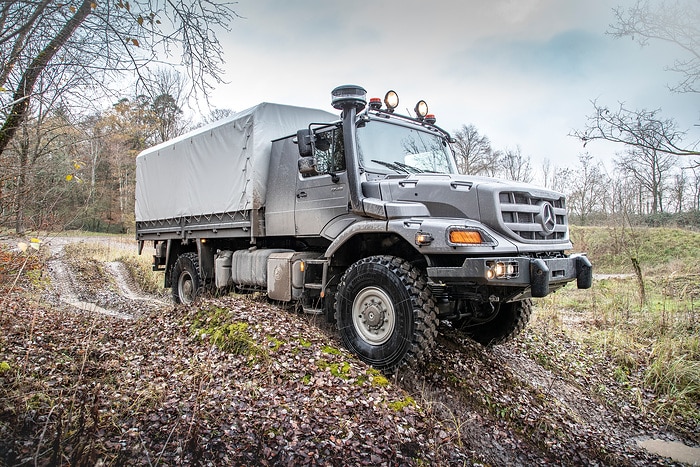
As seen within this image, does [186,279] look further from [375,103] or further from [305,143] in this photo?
[375,103]

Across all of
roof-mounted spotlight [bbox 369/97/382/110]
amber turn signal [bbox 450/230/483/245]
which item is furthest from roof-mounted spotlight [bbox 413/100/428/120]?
amber turn signal [bbox 450/230/483/245]

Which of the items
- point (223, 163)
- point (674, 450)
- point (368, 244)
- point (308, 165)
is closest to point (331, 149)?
point (308, 165)

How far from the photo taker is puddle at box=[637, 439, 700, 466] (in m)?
4.40

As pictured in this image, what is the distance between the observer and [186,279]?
30.8 feet

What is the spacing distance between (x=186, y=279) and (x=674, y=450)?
27.7 feet

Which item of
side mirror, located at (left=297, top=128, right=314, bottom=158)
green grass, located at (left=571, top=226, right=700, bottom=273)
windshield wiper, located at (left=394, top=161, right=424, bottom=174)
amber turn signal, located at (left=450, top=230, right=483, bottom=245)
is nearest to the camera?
amber turn signal, located at (left=450, top=230, right=483, bottom=245)

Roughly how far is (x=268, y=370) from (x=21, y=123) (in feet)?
12.1

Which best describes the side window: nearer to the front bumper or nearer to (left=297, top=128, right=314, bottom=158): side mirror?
(left=297, top=128, right=314, bottom=158): side mirror

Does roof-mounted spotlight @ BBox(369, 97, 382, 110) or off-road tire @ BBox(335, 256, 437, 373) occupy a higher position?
roof-mounted spotlight @ BBox(369, 97, 382, 110)

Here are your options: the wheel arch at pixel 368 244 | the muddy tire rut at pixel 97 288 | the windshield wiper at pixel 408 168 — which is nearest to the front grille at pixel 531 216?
the wheel arch at pixel 368 244

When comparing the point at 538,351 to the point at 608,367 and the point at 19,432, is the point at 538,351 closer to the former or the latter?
the point at 608,367

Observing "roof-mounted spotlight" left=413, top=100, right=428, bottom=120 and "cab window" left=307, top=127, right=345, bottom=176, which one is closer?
"cab window" left=307, top=127, right=345, bottom=176

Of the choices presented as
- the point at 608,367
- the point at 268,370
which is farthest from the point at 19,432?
the point at 608,367

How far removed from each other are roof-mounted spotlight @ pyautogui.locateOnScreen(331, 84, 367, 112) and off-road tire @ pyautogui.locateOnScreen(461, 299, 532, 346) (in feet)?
10.5
